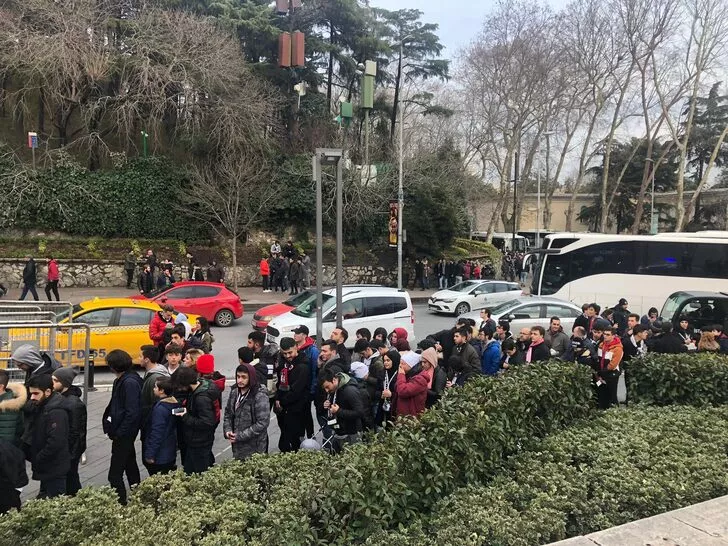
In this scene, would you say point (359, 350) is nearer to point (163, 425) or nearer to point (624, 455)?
point (163, 425)

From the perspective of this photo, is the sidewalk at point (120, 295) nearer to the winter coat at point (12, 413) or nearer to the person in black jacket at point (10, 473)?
the winter coat at point (12, 413)

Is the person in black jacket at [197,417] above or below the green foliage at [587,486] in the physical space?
above

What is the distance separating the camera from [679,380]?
24.1 ft

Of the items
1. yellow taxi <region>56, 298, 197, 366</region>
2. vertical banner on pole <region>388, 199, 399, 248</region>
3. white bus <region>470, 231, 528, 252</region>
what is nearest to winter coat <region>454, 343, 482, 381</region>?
yellow taxi <region>56, 298, 197, 366</region>

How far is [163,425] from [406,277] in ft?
82.4

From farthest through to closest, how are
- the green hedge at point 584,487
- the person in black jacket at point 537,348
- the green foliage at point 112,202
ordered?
the green foliage at point 112,202
the person in black jacket at point 537,348
the green hedge at point 584,487

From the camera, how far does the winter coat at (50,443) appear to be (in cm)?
485

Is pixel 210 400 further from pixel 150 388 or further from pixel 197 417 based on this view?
pixel 150 388

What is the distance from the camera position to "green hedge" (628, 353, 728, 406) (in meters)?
7.21

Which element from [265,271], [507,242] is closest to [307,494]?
[265,271]

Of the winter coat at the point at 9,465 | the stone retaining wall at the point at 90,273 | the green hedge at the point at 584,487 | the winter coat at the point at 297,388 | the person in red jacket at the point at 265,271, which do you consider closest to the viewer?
the green hedge at the point at 584,487

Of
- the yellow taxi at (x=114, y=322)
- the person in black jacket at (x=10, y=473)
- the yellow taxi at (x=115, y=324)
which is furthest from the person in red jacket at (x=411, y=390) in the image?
the yellow taxi at (x=115, y=324)

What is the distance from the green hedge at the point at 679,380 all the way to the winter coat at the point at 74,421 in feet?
22.4

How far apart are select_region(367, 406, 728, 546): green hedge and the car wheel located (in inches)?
495
